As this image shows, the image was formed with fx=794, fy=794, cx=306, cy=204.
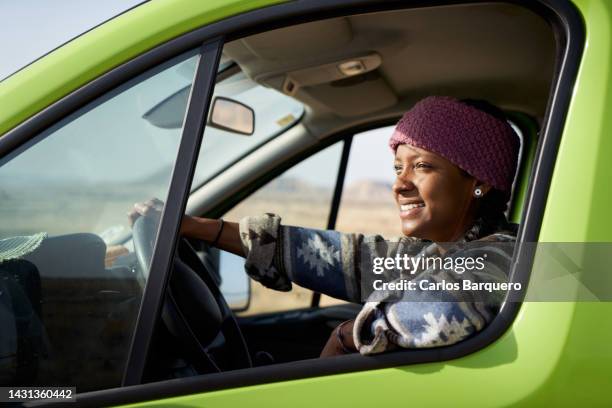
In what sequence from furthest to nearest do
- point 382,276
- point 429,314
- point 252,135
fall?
point 252,135 → point 382,276 → point 429,314

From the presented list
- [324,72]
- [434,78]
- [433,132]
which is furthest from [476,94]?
[433,132]

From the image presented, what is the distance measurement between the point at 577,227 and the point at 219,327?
98 cm

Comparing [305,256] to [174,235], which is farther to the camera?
[305,256]

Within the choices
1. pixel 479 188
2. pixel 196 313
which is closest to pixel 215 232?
pixel 196 313

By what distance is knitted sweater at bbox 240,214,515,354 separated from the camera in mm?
1393

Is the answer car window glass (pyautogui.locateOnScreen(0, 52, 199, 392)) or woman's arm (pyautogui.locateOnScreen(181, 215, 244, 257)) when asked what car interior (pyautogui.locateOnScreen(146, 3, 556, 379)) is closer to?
woman's arm (pyautogui.locateOnScreen(181, 215, 244, 257))

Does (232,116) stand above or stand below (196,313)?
above

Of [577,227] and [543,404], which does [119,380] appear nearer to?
[543,404]

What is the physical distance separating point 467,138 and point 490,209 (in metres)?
0.17

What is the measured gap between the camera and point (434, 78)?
278 centimetres

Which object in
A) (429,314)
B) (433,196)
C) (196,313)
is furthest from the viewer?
(196,313)

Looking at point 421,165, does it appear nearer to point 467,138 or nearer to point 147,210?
point 467,138

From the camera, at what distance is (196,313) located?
192 centimetres

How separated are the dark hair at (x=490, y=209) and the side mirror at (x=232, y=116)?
44.4 inches
